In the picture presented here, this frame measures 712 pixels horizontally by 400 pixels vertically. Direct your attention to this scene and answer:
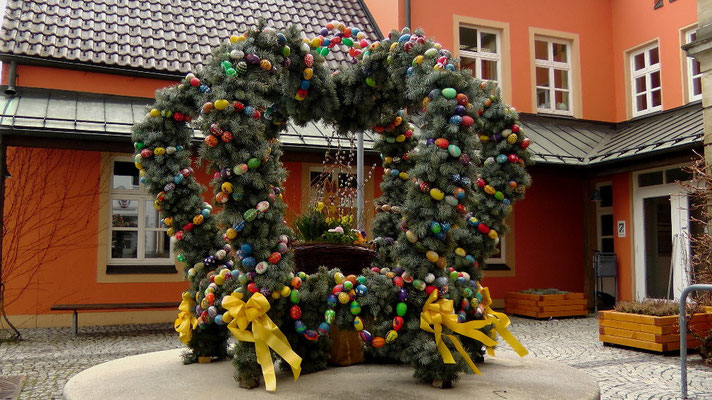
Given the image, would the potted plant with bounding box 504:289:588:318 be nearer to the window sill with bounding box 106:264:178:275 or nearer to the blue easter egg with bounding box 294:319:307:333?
the window sill with bounding box 106:264:178:275

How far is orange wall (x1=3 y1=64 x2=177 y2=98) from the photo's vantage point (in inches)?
392

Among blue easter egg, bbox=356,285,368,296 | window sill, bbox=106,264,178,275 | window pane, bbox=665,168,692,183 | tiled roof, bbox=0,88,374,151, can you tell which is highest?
tiled roof, bbox=0,88,374,151

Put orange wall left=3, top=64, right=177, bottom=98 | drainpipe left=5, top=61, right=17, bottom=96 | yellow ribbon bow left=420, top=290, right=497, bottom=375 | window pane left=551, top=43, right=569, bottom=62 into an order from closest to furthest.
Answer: yellow ribbon bow left=420, top=290, right=497, bottom=375, drainpipe left=5, top=61, right=17, bottom=96, orange wall left=3, top=64, right=177, bottom=98, window pane left=551, top=43, right=569, bottom=62

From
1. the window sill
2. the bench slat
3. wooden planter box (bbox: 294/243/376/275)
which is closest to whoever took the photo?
wooden planter box (bbox: 294/243/376/275)

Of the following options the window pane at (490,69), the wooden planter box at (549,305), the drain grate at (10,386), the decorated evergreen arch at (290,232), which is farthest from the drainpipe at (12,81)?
the wooden planter box at (549,305)

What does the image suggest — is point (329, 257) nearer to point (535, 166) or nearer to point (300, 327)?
point (300, 327)

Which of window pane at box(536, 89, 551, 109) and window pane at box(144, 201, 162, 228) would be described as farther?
window pane at box(536, 89, 551, 109)

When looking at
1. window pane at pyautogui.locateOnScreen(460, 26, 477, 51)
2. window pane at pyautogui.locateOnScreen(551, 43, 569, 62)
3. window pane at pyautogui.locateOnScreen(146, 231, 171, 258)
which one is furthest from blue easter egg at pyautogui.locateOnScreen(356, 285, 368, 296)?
window pane at pyautogui.locateOnScreen(551, 43, 569, 62)

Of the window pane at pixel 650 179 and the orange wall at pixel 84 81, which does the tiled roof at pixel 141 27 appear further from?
the window pane at pixel 650 179

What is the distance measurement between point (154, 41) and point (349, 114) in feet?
24.8

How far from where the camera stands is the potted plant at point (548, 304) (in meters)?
11.2

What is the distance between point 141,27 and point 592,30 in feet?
30.9

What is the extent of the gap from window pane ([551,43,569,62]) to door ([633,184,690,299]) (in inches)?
141

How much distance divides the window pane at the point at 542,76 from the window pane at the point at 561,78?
0.79 feet
